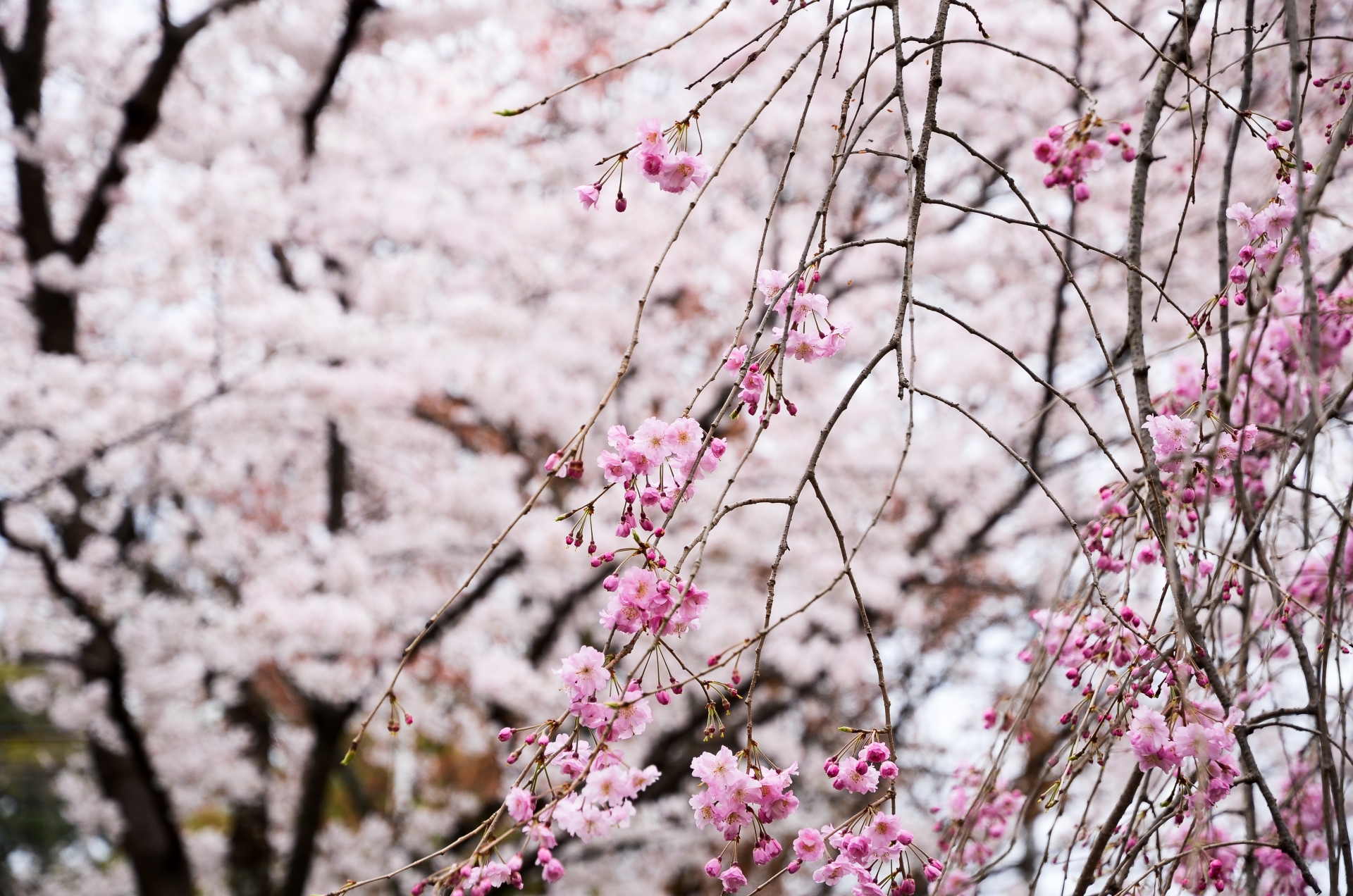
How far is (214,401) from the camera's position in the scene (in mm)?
3510

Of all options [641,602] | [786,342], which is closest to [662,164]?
[786,342]

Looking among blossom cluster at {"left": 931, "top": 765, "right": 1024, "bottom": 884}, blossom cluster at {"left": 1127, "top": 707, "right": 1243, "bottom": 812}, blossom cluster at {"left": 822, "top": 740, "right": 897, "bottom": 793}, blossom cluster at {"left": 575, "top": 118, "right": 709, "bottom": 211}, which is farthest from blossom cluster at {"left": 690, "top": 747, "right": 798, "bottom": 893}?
blossom cluster at {"left": 931, "top": 765, "right": 1024, "bottom": 884}

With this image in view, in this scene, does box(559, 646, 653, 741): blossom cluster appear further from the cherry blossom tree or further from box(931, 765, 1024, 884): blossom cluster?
the cherry blossom tree

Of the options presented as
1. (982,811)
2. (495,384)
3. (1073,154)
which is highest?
(495,384)

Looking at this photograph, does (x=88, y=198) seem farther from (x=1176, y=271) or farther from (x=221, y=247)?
(x=1176, y=271)

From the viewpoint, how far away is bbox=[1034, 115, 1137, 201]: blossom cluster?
1.04 m

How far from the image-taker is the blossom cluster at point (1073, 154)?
3.42 feet

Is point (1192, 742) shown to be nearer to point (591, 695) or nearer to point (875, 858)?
point (875, 858)

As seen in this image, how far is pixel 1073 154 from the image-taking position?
42.6 inches

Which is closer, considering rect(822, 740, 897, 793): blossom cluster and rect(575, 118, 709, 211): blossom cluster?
rect(822, 740, 897, 793): blossom cluster

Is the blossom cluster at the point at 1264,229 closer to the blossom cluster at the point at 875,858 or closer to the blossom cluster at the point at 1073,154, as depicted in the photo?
the blossom cluster at the point at 1073,154

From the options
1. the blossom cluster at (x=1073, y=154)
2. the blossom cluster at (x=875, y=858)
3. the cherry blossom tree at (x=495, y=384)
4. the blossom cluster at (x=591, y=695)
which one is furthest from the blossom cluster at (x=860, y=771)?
the cherry blossom tree at (x=495, y=384)

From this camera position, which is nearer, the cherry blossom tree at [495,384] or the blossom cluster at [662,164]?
the blossom cluster at [662,164]

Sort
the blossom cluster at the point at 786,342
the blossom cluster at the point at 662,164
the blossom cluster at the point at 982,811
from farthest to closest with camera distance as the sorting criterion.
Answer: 1. the blossom cluster at the point at 982,811
2. the blossom cluster at the point at 662,164
3. the blossom cluster at the point at 786,342
